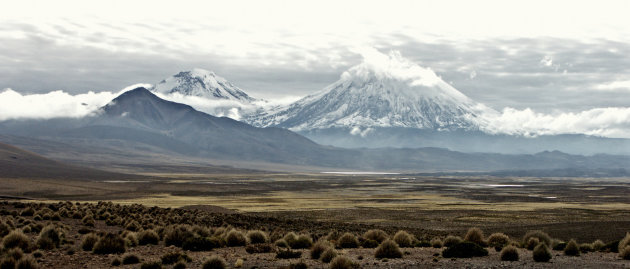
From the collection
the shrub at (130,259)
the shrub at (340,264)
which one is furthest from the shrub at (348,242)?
the shrub at (130,259)


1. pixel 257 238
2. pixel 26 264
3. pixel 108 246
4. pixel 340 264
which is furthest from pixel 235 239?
pixel 26 264

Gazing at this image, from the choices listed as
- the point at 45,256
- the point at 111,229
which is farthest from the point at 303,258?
the point at 111,229

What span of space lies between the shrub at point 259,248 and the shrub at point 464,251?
26.7 feet

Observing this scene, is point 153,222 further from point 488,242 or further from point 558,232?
point 558,232

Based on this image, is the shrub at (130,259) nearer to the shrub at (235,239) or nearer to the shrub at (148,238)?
the shrub at (148,238)

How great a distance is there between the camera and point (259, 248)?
32.3 meters

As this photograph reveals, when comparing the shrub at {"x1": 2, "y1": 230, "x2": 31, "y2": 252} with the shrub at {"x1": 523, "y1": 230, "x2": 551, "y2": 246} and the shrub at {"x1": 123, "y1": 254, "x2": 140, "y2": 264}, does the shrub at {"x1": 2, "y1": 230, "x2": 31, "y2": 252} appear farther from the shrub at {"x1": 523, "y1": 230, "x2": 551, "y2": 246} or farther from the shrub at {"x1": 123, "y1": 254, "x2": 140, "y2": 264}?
the shrub at {"x1": 523, "y1": 230, "x2": 551, "y2": 246}

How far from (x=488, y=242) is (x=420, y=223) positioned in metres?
28.5

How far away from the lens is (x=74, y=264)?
88.9 feet

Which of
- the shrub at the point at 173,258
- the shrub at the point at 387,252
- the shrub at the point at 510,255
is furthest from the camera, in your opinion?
the shrub at the point at 387,252

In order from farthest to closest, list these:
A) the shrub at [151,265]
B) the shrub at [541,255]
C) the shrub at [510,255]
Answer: the shrub at [510,255], the shrub at [541,255], the shrub at [151,265]

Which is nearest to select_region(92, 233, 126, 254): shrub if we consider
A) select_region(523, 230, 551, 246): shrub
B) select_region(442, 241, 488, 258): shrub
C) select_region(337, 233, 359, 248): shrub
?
select_region(337, 233, 359, 248): shrub

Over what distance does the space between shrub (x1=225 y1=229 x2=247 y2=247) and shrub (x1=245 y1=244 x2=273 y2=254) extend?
1.43 metres

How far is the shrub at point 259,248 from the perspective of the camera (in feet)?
104
